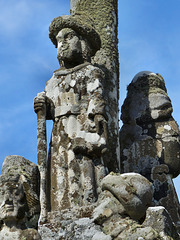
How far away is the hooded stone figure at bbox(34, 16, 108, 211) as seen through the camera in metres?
8.88

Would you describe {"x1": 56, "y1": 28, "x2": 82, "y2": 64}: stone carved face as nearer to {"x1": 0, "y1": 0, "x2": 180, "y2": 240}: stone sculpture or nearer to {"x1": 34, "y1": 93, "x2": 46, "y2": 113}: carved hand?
{"x1": 0, "y1": 0, "x2": 180, "y2": 240}: stone sculpture

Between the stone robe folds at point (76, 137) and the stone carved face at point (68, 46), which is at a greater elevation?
the stone carved face at point (68, 46)

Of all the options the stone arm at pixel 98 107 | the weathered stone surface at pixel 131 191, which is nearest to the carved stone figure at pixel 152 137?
the stone arm at pixel 98 107

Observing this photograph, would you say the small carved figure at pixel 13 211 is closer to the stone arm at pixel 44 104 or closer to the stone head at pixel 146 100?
the stone arm at pixel 44 104

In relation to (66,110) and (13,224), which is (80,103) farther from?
(13,224)

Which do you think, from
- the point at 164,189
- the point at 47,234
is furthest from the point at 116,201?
the point at 164,189

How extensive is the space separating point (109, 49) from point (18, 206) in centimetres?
545

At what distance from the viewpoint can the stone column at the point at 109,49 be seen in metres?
10.2

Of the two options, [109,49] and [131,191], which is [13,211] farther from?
[109,49]

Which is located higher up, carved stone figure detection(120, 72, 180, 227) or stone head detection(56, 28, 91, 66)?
stone head detection(56, 28, 91, 66)

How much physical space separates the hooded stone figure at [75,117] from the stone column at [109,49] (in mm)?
689

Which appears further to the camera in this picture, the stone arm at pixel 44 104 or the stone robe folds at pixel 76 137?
the stone arm at pixel 44 104

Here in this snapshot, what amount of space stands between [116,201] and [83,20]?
15.2 ft

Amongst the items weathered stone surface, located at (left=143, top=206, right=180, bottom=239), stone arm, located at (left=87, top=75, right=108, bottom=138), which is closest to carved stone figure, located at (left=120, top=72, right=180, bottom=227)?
stone arm, located at (left=87, top=75, right=108, bottom=138)
